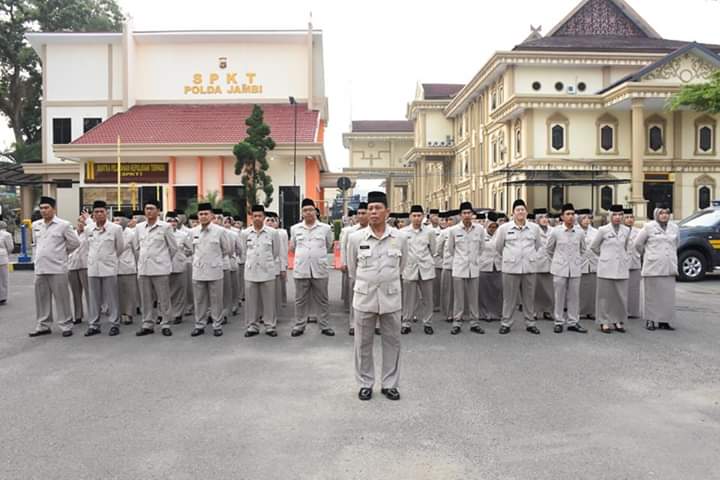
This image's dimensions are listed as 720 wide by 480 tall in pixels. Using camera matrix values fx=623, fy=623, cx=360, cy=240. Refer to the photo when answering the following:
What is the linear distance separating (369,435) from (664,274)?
6.58 meters

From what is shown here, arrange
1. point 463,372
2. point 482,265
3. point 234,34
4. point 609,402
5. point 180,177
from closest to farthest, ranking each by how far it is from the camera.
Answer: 1. point 609,402
2. point 463,372
3. point 482,265
4. point 180,177
5. point 234,34

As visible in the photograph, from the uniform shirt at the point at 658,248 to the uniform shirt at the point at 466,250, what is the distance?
98.8 inches

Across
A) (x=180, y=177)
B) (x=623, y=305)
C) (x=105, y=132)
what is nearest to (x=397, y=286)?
(x=623, y=305)

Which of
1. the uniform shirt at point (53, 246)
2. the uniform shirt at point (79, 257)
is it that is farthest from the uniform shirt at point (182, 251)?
the uniform shirt at point (53, 246)

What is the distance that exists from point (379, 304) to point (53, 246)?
5889 mm

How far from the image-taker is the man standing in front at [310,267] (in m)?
9.52

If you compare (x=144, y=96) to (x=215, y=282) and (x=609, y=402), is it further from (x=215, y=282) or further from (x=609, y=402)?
(x=609, y=402)

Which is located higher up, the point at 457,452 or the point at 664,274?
the point at 664,274

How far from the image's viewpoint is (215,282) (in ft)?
31.3

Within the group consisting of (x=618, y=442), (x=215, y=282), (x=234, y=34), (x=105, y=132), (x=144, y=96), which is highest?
(x=234, y=34)

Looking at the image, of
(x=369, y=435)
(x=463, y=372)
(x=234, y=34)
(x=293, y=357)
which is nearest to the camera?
(x=369, y=435)

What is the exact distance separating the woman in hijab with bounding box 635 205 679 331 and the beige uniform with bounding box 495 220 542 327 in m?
1.76

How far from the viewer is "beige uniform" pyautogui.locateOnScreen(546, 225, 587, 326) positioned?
9.46 metres

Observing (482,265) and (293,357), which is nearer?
(293,357)
